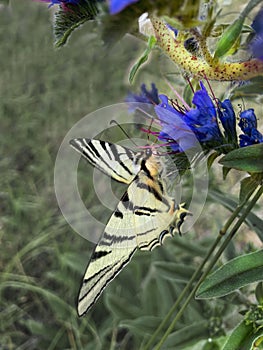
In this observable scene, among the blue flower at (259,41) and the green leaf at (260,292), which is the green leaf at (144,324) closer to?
the green leaf at (260,292)

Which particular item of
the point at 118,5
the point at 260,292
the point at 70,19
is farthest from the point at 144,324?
the point at 118,5

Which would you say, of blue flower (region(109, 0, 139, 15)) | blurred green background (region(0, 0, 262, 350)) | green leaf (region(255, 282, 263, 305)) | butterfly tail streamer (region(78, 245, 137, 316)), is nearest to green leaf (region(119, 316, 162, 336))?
blurred green background (region(0, 0, 262, 350))

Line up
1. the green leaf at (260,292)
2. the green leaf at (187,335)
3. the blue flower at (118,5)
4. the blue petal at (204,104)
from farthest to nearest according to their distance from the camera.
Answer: the green leaf at (187,335) < the green leaf at (260,292) < the blue petal at (204,104) < the blue flower at (118,5)

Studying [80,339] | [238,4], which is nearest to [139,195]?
[238,4]

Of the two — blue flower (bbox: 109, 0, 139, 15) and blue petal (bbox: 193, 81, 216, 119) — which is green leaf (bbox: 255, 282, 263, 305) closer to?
blue petal (bbox: 193, 81, 216, 119)

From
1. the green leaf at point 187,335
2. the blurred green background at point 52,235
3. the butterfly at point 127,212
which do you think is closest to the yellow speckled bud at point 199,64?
the butterfly at point 127,212

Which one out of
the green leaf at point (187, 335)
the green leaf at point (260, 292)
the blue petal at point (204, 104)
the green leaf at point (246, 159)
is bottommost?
the green leaf at point (187, 335)

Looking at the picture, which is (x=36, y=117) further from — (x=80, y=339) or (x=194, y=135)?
(x=194, y=135)
